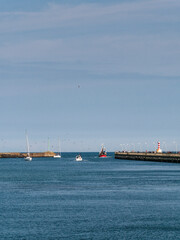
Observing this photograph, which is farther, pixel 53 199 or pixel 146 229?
pixel 53 199

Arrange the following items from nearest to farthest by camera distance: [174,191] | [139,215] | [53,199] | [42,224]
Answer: [42,224], [139,215], [53,199], [174,191]

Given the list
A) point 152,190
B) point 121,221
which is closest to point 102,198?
point 152,190

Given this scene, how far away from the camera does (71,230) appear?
2190 inches

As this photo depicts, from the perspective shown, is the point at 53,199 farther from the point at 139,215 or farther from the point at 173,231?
the point at 173,231

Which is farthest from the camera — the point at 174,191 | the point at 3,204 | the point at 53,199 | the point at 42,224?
the point at 174,191

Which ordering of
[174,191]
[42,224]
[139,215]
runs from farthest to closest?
[174,191] → [139,215] → [42,224]

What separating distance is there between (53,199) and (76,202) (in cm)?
534

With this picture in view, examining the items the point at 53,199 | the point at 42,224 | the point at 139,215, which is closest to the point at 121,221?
the point at 139,215

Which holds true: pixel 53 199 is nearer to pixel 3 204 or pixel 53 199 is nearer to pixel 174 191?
pixel 3 204

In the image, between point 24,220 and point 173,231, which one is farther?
point 24,220

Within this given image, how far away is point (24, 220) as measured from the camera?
62094 mm

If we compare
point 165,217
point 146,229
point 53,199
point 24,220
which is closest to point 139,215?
point 165,217

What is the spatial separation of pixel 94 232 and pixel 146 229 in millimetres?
5497

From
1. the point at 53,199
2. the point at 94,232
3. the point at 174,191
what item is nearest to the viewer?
the point at 94,232
